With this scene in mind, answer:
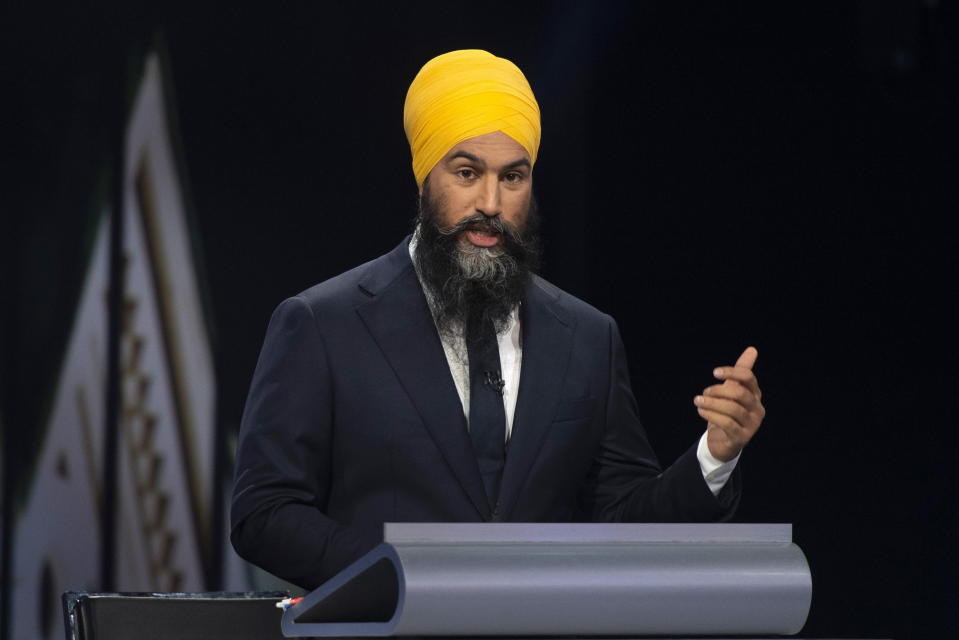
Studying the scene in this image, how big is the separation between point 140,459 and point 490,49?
5.45 ft

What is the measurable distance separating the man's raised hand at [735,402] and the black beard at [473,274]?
590 millimetres

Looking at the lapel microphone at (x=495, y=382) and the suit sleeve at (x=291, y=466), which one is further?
the lapel microphone at (x=495, y=382)

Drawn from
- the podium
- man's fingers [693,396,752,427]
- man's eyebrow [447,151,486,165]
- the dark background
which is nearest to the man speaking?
man's eyebrow [447,151,486,165]

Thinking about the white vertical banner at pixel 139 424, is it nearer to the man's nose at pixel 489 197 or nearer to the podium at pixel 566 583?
the man's nose at pixel 489 197

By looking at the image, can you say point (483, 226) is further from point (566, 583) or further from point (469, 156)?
point (566, 583)

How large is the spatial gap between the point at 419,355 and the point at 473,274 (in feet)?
0.59

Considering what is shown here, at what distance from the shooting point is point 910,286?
15.1 feet

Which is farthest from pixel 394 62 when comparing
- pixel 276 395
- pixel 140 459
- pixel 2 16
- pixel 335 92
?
pixel 276 395

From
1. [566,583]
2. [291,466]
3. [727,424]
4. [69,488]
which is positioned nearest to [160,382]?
[69,488]

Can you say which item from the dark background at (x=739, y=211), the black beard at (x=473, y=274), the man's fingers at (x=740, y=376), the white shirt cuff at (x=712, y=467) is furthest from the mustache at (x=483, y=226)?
the dark background at (x=739, y=211)

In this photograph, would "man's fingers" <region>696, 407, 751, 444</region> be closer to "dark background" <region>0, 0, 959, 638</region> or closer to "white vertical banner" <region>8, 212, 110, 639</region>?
"dark background" <region>0, 0, 959, 638</region>

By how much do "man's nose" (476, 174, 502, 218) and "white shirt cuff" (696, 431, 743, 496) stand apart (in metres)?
0.58

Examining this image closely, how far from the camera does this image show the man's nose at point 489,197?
2.39 meters

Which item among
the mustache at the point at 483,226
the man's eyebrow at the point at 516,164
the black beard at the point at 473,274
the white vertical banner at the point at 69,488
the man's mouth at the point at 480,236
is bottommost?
the white vertical banner at the point at 69,488
